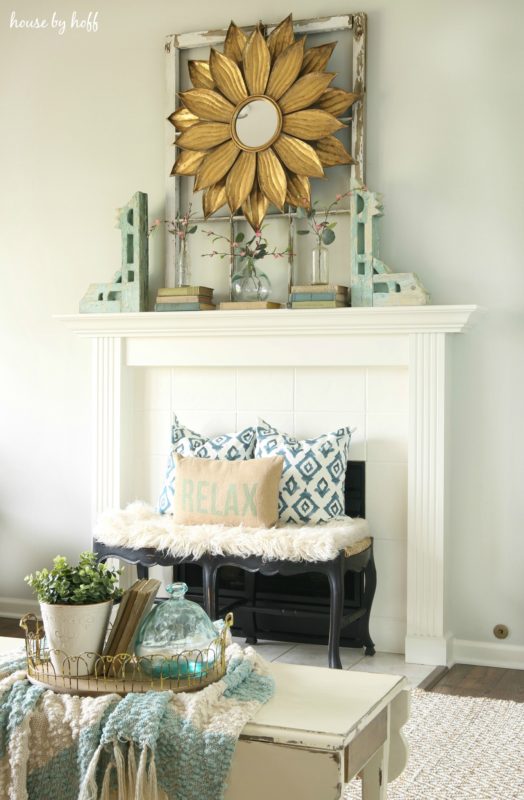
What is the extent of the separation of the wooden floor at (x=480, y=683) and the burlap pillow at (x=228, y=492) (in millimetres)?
879

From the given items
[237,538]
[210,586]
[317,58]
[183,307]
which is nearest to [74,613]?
[237,538]

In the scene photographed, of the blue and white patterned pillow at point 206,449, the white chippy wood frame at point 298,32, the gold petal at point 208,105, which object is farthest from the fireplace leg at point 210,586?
the gold petal at point 208,105

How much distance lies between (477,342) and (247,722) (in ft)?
7.99

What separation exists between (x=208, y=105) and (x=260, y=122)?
252 mm

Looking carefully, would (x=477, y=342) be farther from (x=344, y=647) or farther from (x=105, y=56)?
(x=105, y=56)

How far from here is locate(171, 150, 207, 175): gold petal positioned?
14.1ft

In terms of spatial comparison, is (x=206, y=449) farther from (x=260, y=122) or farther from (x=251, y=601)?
(x=260, y=122)

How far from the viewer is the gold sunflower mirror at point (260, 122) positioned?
161 inches

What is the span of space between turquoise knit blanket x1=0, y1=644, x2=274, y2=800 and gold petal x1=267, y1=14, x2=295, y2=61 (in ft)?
9.83

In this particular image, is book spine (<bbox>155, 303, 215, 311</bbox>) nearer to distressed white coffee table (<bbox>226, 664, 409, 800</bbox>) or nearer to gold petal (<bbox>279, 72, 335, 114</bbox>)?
gold petal (<bbox>279, 72, 335, 114</bbox>)

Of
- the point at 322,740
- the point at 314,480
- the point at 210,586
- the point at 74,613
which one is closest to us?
the point at 322,740

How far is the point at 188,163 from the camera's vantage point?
4.32 meters

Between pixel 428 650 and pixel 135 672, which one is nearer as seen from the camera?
pixel 135 672

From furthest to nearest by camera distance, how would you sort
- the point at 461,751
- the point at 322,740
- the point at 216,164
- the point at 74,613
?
the point at 216,164 < the point at 461,751 < the point at 74,613 < the point at 322,740
